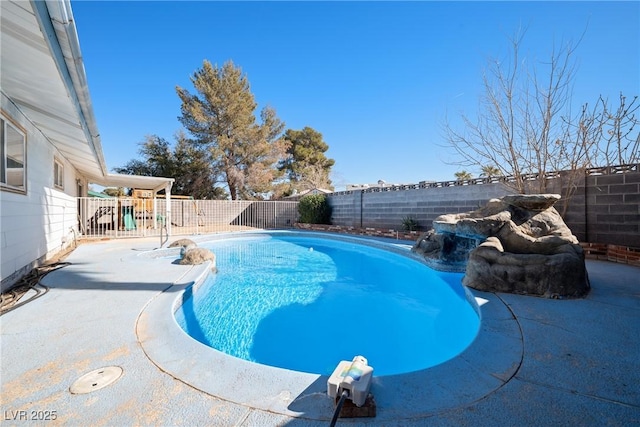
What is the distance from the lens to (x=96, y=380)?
6.04ft

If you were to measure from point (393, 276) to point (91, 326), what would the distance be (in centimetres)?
571

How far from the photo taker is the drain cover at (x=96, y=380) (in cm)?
176

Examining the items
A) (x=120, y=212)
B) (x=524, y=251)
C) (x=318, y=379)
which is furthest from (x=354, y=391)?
(x=120, y=212)

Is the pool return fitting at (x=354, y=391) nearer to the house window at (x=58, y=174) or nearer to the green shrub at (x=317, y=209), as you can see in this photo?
the house window at (x=58, y=174)

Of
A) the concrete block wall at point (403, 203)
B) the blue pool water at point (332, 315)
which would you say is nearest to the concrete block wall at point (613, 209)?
the concrete block wall at point (403, 203)

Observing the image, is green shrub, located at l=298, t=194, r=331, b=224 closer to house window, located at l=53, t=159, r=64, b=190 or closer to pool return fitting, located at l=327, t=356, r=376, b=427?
house window, located at l=53, t=159, r=64, b=190

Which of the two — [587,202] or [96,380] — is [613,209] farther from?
[96,380]

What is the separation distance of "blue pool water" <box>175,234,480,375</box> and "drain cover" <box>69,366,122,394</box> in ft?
4.61

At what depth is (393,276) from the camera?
6672 mm

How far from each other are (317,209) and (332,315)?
10.9 metres

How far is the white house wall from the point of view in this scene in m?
3.77

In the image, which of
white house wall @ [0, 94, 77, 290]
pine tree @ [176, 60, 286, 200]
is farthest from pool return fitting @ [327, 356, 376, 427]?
pine tree @ [176, 60, 286, 200]

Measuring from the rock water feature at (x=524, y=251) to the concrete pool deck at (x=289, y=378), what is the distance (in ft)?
1.81

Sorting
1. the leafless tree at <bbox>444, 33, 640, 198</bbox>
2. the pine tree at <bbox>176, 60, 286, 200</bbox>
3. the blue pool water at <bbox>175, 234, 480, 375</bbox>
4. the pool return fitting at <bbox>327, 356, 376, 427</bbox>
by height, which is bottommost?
the blue pool water at <bbox>175, 234, 480, 375</bbox>
